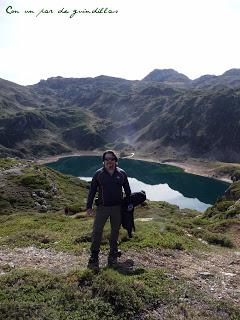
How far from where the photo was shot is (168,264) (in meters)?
19.3

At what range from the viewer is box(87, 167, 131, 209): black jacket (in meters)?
16.8

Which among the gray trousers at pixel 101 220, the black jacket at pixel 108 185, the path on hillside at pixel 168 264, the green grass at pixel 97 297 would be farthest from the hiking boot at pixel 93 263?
the black jacket at pixel 108 185

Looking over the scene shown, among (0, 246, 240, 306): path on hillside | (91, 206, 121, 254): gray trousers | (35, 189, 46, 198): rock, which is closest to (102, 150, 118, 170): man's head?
(91, 206, 121, 254): gray trousers

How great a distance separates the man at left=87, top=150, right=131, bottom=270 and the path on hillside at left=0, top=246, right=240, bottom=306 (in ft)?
4.20

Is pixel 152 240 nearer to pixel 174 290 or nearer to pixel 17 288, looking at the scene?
pixel 174 290

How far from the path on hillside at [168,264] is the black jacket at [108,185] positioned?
2.95 m

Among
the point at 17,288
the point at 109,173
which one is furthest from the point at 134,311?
the point at 109,173

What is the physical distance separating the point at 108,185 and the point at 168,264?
17.3ft

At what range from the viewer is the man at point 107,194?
16.7 metres

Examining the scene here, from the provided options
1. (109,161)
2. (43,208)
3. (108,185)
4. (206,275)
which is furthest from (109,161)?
(43,208)

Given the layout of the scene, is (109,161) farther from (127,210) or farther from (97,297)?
(97,297)

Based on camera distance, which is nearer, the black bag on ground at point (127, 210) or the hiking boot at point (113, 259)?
the hiking boot at point (113, 259)

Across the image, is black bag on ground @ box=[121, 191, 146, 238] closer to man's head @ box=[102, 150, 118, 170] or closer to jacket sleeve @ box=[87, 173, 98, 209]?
jacket sleeve @ box=[87, 173, 98, 209]

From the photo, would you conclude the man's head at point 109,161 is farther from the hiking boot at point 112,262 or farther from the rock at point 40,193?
the rock at point 40,193
